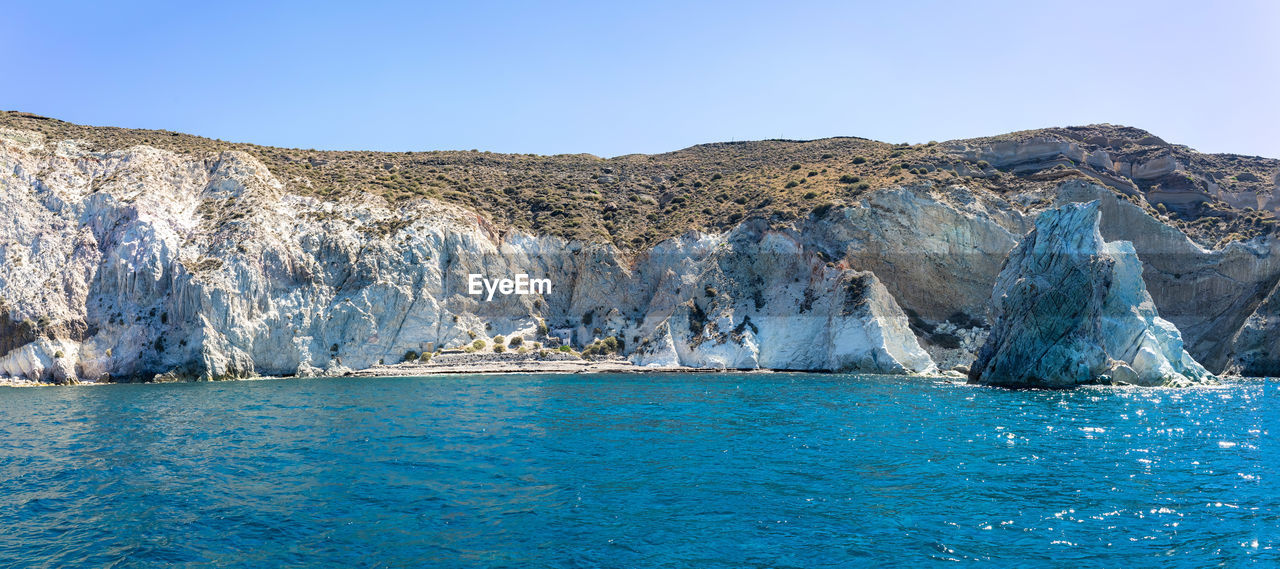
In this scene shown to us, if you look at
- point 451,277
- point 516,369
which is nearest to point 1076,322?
point 516,369

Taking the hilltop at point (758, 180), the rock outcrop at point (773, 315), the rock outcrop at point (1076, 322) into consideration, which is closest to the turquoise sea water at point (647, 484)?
the rock outcrop at point (1076, 322)

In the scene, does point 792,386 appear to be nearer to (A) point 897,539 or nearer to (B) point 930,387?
(B) point 930,387

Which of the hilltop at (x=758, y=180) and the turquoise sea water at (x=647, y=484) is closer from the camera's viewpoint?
the turquoise sea water at (x=647, y=484)

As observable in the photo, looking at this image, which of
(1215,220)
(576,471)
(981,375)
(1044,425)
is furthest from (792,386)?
(1215,220)

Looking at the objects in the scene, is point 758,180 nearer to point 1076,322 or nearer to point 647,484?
point 1076,322

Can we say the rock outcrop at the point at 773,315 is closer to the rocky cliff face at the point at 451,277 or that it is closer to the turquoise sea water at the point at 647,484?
the rocky cliff face at the point at 451,277

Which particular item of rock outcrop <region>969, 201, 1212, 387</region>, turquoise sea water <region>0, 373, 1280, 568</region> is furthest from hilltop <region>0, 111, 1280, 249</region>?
turquoise sea water <region>0, 373, 1280, 568</region>
